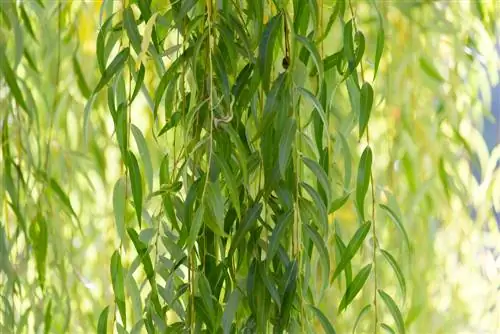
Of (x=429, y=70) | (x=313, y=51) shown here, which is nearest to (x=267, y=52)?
(x=313, y=51)

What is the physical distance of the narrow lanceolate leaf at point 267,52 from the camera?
90cm

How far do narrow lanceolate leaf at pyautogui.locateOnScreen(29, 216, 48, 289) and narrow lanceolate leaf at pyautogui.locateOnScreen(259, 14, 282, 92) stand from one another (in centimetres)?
48

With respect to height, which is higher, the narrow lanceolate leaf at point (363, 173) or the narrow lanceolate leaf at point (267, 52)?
the narrow lanceolate leaf at point (267, 52)

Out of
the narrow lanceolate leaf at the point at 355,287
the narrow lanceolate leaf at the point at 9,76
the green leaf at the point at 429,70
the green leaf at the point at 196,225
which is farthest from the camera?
the green leaf at the point at 429,70

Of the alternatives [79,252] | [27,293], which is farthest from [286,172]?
[79,252]

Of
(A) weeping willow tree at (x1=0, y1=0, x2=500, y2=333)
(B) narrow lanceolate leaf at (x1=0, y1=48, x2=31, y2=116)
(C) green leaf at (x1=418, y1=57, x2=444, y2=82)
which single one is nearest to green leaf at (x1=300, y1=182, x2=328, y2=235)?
(A) weeping willow tree at (x1=0, y1=0, x2=500, y2=333)

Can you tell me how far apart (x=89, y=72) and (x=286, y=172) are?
2.22ft

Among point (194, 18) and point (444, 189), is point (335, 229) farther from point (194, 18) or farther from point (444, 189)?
point (444, 189)

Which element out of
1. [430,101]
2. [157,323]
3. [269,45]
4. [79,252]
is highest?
[430,101]

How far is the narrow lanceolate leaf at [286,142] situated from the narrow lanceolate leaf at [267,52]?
0.04 meters

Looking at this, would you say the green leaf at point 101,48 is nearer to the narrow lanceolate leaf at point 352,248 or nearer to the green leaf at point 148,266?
the green leaf at point 148,266

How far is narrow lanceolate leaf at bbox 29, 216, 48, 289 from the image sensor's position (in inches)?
50.8

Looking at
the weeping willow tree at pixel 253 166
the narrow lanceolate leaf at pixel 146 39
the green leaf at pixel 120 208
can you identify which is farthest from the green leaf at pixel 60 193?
the narrow lanceolate leaf at pixel 146 39

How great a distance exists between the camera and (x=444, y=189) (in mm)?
1515
